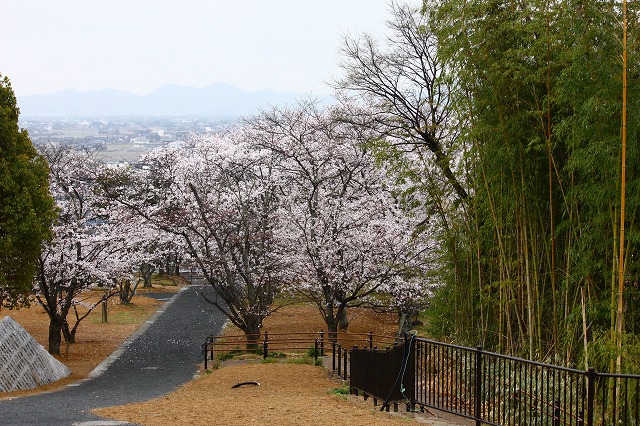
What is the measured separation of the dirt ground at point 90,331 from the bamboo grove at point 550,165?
928 centimetres

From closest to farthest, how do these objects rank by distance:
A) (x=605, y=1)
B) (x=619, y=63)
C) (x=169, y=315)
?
1. (x=619, y=63)
2. (x=605, y=1)
3. (x=169, y=315)

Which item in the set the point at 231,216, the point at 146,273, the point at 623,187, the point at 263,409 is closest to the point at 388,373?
the point at 263,409

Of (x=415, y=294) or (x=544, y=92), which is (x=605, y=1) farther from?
(x=415, y=294)

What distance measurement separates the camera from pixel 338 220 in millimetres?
20719

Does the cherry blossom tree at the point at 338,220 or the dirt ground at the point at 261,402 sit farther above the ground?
A: the cherry blossom tree at the point at 338,220

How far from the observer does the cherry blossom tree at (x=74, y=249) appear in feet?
67.0

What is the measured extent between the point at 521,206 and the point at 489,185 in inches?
37.6

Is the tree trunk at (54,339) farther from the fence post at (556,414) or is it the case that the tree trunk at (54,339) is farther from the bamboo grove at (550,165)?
the fence post at (556,414)

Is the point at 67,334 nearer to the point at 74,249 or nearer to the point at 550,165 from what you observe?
the point at 74,249

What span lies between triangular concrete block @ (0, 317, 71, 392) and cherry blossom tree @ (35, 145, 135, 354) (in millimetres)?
3183

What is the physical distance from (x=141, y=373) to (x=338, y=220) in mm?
6493

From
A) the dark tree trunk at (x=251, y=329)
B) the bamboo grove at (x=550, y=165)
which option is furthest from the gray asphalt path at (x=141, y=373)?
the bamboo grove at (x=550, y=165)

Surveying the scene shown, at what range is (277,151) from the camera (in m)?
21.0

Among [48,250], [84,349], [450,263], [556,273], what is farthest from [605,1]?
[84,349]
